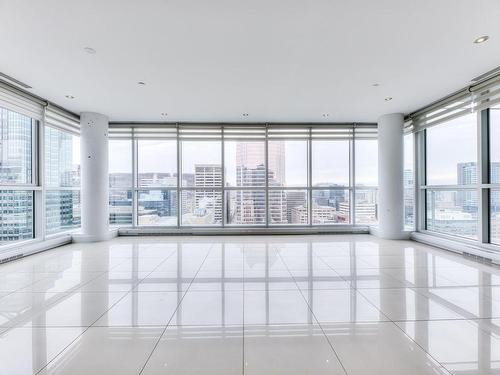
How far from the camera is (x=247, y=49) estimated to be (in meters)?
3.64

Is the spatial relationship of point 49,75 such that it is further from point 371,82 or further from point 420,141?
point 420,141

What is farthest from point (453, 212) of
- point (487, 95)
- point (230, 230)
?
point (230, 230)

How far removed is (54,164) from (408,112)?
29.2 feet

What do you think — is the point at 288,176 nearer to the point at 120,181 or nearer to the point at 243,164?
the point at 243,164

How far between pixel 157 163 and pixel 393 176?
6.53 m

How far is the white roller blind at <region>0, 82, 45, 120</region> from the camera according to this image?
15.5ft

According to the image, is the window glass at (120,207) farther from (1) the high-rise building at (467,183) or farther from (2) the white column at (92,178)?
(1) the high-rise building at (467,183)

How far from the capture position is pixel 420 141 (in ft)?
22.2

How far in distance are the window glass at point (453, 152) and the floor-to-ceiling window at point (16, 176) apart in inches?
356

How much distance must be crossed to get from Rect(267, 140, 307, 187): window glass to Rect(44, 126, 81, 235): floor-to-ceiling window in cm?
524

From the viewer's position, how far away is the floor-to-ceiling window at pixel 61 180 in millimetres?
5996

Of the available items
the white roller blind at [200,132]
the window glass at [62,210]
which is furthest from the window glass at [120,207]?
the white roller blind at [200,132]

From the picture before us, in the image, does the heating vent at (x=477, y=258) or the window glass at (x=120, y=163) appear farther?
the window glass at (x=120, y=163)

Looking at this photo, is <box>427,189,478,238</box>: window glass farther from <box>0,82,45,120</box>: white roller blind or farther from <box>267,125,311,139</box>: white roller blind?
Result: <box>0,82,45,120</box>: white roller blind
